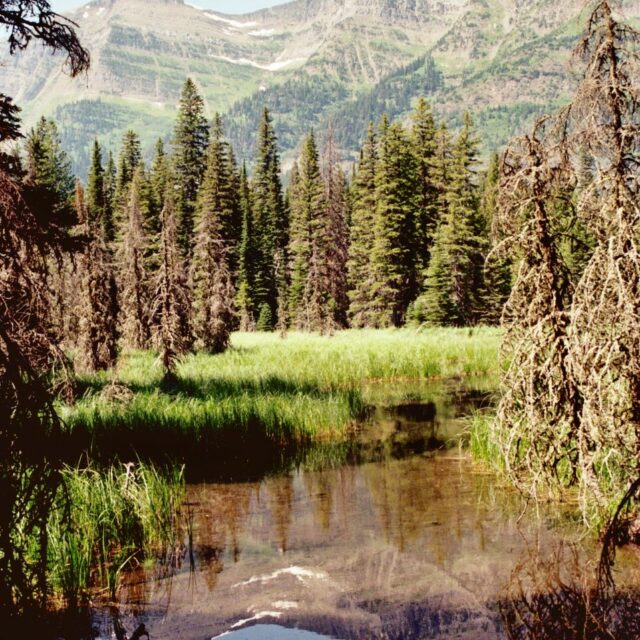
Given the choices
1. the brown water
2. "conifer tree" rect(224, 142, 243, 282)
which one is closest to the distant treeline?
"conifer tree" rect(224, 142, 243, 282)

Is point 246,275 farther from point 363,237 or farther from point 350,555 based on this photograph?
point 350,555

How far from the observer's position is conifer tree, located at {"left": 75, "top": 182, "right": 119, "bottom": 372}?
2306 centimetres

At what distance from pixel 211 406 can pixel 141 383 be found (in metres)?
6.41

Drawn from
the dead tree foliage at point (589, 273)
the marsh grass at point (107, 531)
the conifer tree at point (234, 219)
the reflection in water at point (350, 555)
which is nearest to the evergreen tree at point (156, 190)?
the conifer tree at point (234, 219)

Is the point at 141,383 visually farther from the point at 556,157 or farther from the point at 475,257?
the point at 475,257

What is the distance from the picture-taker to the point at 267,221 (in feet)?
233

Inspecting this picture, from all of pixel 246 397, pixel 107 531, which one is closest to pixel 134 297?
pixel 246 397

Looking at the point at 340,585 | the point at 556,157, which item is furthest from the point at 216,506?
the point at 556,157

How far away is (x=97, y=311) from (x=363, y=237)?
3146cm

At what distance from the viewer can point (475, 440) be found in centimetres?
1251

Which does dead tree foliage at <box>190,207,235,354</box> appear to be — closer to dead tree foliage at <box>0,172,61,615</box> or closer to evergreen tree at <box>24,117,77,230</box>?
evergreen tree at <box>24,117,77,230</box>

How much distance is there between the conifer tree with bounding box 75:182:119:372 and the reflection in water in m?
13.0

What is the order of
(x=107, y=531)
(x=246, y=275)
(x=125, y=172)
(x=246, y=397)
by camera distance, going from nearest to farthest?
(x=107, y=531)
(x=246, y=397)
(x=246, y=275)
(x=125, y=172)

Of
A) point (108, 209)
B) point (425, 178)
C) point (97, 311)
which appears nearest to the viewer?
point (97, 311)
